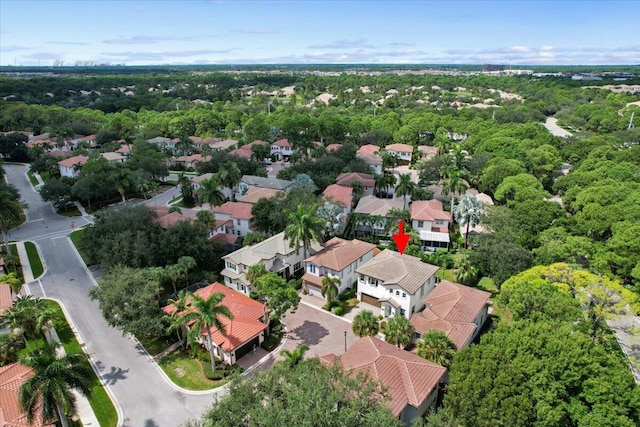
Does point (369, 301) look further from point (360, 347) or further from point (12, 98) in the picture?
point (12, 98)

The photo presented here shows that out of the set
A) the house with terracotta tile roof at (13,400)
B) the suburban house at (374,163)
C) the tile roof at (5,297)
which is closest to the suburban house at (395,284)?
the house with terracotta tile roof at (13,400)

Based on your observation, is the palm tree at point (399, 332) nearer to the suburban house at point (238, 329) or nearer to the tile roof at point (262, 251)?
the suburban house at point (238, 329)

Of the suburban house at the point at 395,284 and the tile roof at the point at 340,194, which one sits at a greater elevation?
the tile roof at the point at 340,194

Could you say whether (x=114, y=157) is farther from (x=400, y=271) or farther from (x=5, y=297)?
(x=400, y=271)

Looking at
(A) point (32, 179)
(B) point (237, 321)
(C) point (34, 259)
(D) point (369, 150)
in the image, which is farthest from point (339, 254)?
(A) point (32, 179)

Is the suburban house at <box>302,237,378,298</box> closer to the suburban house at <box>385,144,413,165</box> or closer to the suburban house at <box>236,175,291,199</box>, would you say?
the suburban house at <box>236,175,291,199</box>

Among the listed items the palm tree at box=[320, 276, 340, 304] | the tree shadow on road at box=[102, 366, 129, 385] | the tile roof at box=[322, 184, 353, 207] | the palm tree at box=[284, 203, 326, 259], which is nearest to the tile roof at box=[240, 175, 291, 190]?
the tile roof at box=[322, 184, 353, 207]

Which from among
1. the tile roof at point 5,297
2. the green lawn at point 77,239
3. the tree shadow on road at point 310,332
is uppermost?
the tile roof at point 5,297
